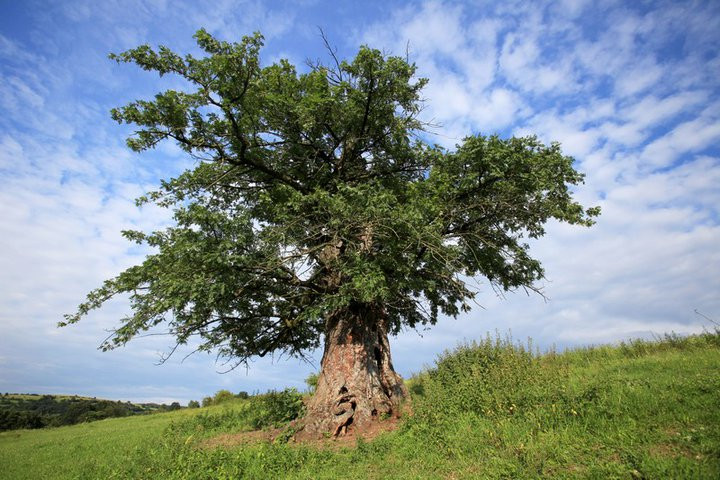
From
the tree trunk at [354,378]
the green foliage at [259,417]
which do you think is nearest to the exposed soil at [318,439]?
the tree trunk at [354,378]

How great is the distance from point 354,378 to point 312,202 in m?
5.38

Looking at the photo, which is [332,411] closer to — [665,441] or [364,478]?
[364,478]

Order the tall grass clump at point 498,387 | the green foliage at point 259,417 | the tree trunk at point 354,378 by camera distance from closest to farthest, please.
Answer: the tall grass clump at point 498,387 < the tree trunk at point 354,378 < the green foliage at point 259,417

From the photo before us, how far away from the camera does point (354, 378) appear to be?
1141 cm

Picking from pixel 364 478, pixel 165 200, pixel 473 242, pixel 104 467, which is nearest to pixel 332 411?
pixel 364 478

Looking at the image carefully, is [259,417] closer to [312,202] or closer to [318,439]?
[318,439]

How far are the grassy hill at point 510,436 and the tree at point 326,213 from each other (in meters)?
2.11

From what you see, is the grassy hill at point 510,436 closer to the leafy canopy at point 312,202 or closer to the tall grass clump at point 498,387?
the tall grass clump at point 498,387

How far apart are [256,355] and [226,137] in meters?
7.40

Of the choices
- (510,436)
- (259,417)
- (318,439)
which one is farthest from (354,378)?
(510,436)

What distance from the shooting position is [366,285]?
9086 millimetres

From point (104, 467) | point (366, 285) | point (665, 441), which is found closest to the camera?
point (665, 441)

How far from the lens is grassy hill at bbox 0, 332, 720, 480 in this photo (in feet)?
20.2

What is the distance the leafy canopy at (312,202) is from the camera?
9688 mm
